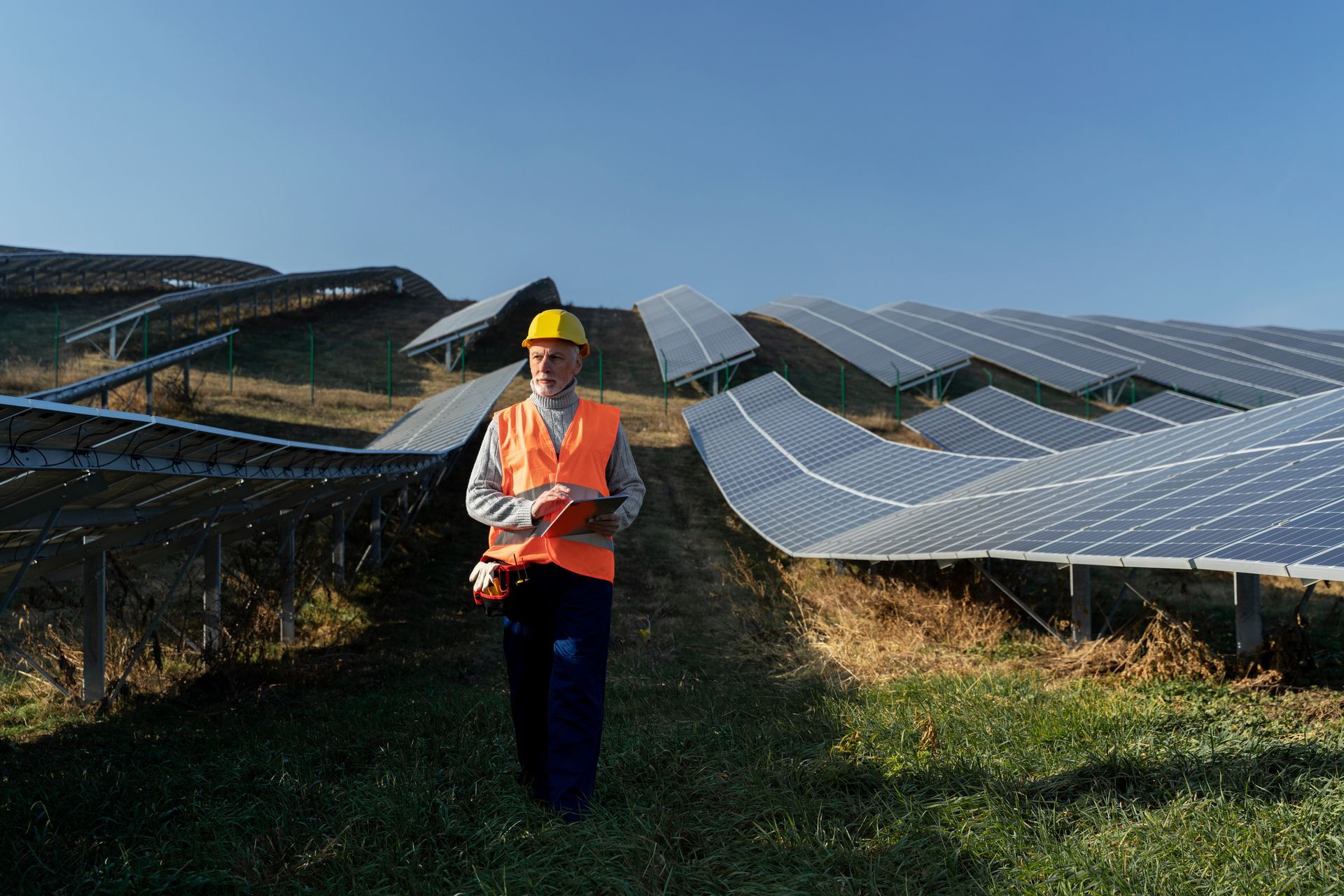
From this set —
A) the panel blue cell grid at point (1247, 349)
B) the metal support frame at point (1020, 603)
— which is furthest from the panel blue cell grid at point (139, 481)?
the panel blue cell grid at point (1247, 349)

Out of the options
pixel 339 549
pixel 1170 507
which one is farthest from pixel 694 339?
pixel 1170 507

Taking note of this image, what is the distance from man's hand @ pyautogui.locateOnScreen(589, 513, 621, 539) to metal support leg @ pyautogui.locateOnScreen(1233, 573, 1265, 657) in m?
4.67

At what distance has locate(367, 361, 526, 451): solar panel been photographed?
11.3 metres

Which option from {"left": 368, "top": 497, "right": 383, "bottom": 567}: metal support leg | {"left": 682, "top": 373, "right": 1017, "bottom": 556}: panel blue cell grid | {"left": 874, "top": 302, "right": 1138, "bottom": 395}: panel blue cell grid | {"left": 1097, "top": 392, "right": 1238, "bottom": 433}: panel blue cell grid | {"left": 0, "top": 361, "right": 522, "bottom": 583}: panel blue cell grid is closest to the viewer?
{"left": 0, "top": 361, "right": 522, "bottom": 583}: panel blue cell grid

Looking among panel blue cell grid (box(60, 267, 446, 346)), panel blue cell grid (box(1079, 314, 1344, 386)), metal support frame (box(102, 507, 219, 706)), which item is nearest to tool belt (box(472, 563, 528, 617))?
metal support frame (box(102, 507, 219, 706))

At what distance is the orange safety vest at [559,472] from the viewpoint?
3.42 meters

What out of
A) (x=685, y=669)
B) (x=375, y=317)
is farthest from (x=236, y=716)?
(x=375, y=317)

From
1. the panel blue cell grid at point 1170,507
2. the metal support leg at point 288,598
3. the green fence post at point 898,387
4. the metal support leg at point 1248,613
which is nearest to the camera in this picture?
the panel blue cell grid at point 1170,507

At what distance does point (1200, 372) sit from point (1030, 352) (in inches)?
203

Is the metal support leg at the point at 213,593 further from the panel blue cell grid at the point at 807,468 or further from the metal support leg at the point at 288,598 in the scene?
the panel blue cell grid at the point at 807,468

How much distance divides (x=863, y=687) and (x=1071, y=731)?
6.35 feet

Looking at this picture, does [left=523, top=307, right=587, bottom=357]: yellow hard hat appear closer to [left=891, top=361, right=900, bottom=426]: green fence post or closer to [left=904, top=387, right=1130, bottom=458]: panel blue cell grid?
[left=904, top=387, right=1130, bottom=458]: panel blue cell grid

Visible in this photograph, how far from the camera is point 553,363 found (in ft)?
11.7

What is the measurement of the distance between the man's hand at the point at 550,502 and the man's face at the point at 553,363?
0.52 m
